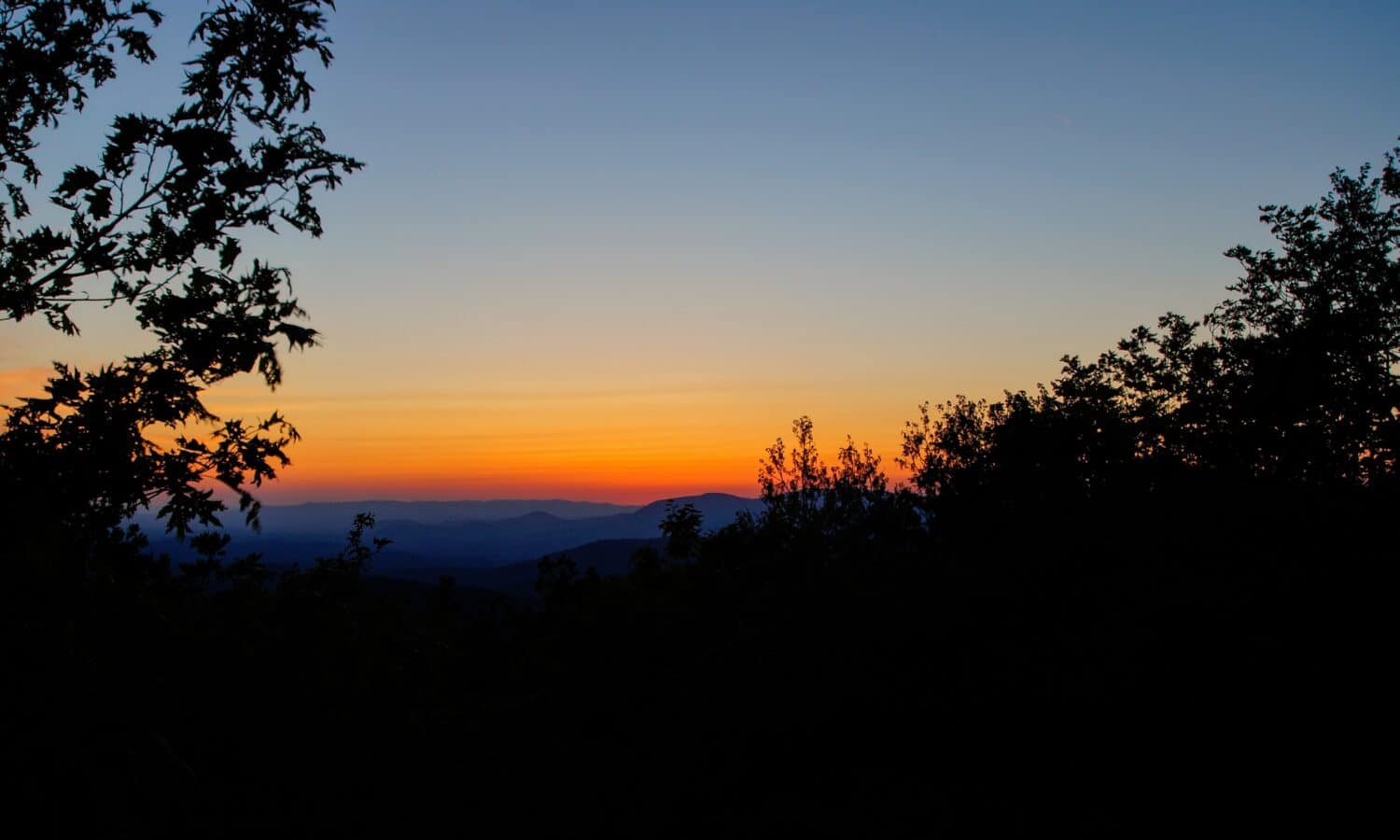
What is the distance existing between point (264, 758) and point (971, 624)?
16.0 ft

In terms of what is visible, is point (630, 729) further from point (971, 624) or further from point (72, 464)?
point (72, 464)

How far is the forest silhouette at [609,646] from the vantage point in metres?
3.87

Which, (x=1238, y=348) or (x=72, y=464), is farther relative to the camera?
(x=1238, y=348)

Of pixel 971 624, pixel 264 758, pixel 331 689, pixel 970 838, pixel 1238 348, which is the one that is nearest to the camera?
pixel 264 758

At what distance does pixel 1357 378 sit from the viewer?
24094 millimetres

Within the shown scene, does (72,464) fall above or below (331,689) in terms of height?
above

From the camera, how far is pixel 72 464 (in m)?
6.37

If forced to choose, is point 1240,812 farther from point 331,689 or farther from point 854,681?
point 331,689

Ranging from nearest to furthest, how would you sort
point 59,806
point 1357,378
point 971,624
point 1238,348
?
point 59,806 < point 971,624 < point 1357,378 < point 1238,348

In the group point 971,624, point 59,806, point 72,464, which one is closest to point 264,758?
point 59,806

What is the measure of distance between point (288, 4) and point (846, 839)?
8.74 meters

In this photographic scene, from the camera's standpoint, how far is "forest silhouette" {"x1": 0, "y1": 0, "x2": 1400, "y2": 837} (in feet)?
12.7

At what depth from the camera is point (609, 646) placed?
540cm

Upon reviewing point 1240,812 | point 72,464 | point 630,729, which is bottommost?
point 1240,812
